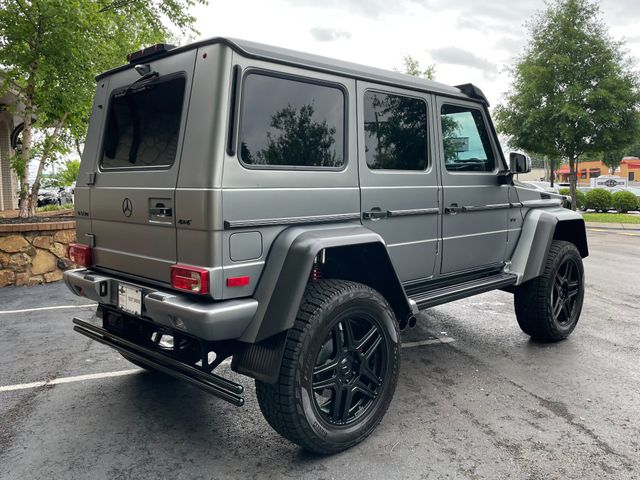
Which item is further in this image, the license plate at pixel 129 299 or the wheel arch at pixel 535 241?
the wheel arch at pixel 535 241

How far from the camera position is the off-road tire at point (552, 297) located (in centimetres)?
455

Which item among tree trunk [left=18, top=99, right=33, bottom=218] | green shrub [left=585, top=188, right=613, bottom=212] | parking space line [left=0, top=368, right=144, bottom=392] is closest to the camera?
parking space line [left=0, top=368, right=144, bottom=392]

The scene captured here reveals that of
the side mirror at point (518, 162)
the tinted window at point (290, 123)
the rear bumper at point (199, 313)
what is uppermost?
the tinted window at point (290, 123)

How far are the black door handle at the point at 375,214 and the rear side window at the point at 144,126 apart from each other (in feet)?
3.99

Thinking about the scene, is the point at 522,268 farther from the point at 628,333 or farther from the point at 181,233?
the point at 181,233

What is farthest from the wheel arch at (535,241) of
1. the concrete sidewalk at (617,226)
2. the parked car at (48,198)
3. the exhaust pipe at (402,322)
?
the parked car at (48,198)

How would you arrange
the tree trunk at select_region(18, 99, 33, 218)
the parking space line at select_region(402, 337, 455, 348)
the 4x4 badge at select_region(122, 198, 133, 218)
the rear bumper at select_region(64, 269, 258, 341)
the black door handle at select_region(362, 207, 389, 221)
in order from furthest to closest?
the tree trunk at select_region(18, 99, 33, 218), the parking space line at select_region(402, 337, 455, 348), the black door handle at select_region(362, 207, 389, 221), the 4x4 badge at select_region(122, 198, 133, 218), the rear bumper at select_region(64, 269, 258, 341)

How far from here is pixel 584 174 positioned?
237 feet

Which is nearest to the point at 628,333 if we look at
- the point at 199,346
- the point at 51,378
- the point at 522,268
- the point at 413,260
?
the point at 522,268

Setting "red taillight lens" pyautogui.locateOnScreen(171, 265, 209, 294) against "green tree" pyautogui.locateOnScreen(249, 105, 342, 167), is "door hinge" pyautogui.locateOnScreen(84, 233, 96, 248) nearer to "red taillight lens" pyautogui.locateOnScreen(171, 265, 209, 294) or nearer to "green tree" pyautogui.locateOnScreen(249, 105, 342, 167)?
"red taillight lens" pyautogui.locateOnScreen(171, 265, 209, 294)

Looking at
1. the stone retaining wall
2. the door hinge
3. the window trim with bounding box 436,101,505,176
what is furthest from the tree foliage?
the stone retaining wall

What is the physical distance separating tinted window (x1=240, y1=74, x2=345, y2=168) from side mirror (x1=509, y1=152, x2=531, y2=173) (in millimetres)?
1837

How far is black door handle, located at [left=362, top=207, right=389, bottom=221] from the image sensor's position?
3277mm

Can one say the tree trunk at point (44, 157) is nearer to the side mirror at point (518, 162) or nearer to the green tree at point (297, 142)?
the green tree at point (297, 142)
